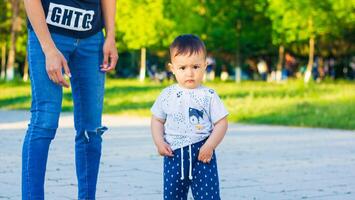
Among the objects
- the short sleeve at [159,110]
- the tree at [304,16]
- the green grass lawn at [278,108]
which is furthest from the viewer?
the tree at [304,16]

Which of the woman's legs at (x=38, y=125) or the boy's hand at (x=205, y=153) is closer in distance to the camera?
the boy's hand at (x=205, y=153)

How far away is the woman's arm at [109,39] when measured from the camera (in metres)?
5.85

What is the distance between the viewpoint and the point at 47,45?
17.8ft

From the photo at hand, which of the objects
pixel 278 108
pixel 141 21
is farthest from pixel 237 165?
pixel 141 21

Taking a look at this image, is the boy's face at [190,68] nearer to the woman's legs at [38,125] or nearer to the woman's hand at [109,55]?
the woman's hand at [109,55]

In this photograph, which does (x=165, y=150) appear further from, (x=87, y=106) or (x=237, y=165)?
(x=237, y=165)

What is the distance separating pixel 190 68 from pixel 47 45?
2.74ft

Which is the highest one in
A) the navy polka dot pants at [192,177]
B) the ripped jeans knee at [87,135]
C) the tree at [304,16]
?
the tree at [304,16]

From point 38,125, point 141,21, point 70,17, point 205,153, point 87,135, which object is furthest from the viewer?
point 141,21

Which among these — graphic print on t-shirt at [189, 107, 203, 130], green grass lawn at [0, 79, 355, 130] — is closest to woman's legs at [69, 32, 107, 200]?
graphic print on t-shirt at [189, 107, 203, 130]

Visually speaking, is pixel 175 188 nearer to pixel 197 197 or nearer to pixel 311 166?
pixel 197 197

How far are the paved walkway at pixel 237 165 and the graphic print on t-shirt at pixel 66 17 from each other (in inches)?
71.1

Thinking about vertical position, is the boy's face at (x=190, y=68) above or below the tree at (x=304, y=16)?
below

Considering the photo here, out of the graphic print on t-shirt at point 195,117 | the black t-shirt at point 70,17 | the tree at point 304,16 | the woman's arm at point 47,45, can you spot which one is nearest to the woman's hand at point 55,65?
the woman's arm at point 47,45
